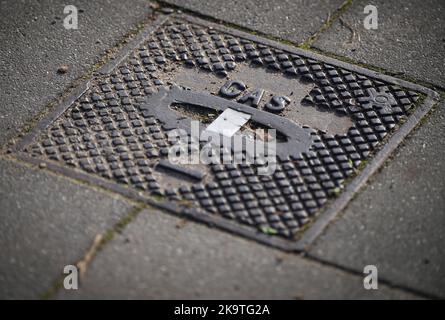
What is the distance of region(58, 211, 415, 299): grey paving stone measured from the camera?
2623 millimetres

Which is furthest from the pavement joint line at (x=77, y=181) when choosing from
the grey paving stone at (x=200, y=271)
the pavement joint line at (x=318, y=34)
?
the pavement joint line at (x=318, y=34)

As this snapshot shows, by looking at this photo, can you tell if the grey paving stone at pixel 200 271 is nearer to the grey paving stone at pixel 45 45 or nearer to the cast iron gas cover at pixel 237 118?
the cast iron gas cover at pixel 237 118

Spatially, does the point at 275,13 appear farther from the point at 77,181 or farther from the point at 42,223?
the point at 42,223

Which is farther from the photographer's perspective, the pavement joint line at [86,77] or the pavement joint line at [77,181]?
the pavement joint line at [86,77]

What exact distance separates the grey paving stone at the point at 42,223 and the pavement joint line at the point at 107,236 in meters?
→ 0.02

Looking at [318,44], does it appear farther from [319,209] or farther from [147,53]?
[319,209]

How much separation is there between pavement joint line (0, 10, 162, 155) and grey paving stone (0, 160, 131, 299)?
7.7 inches

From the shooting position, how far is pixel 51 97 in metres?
3.46

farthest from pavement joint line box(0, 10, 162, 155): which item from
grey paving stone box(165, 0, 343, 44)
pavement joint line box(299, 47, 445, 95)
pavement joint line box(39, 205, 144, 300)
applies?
pavement joint line box(299, 47, 445, 95)

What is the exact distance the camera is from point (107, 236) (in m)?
2.81

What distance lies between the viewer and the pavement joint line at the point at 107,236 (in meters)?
2.61
